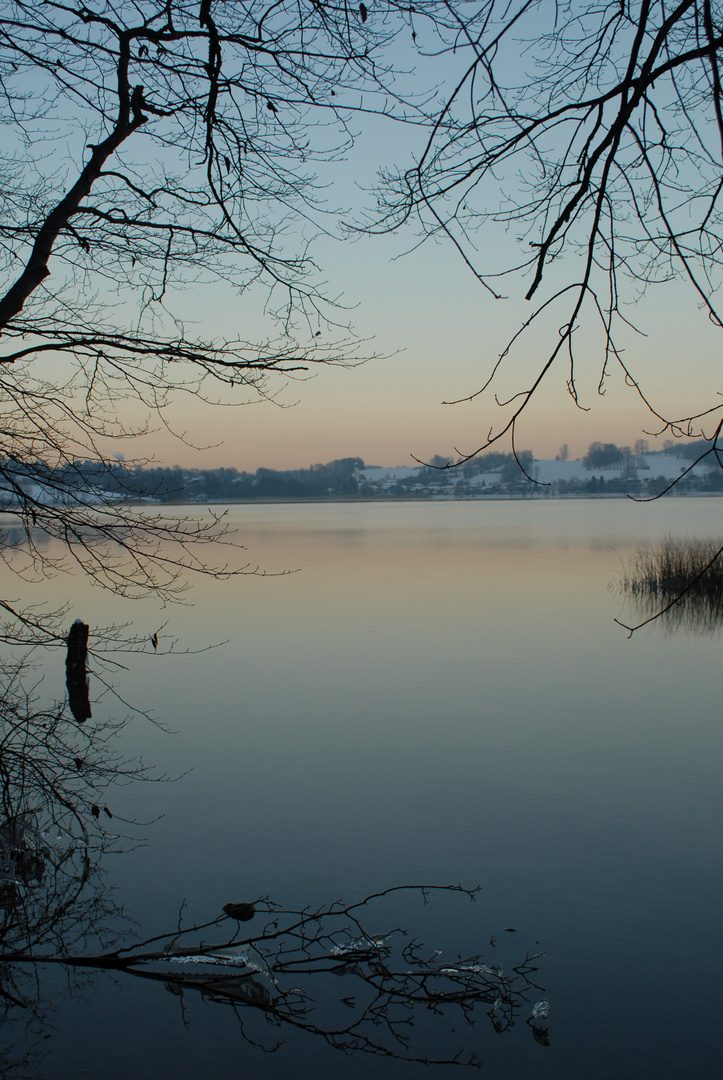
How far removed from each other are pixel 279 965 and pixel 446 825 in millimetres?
1800

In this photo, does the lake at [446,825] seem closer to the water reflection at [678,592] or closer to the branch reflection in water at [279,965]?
the branch reflection in water at [279,965]

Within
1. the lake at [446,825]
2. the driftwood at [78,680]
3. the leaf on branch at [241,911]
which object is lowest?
the lake at [446,825]

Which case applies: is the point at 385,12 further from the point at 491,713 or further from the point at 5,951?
the point at 491,713

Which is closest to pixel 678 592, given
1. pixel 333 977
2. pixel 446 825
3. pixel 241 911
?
pixel 446 825

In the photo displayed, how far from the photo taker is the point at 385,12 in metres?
3.05

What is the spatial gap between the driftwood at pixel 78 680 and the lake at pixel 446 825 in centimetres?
22

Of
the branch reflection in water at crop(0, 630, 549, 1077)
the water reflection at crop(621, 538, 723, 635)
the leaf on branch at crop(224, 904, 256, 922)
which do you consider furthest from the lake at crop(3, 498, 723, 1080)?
the water reflection at crop(621, 538, 723, 635)

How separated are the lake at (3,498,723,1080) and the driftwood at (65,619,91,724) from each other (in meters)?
0.22

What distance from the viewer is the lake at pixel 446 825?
131 inches

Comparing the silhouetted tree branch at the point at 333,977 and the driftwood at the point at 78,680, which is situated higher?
the driftwood at the point at 78,680

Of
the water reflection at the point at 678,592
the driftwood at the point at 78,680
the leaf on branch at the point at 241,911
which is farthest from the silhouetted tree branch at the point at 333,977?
the water reflection at the point at 678,592

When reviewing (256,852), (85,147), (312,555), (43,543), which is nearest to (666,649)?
(256,852)

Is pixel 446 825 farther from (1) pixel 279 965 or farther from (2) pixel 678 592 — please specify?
(2) pixel 678 592

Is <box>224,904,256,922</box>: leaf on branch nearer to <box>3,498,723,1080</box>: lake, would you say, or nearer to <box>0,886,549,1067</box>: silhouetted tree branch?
<box>0,886,549,1067</box>: silhouetted tree branch
